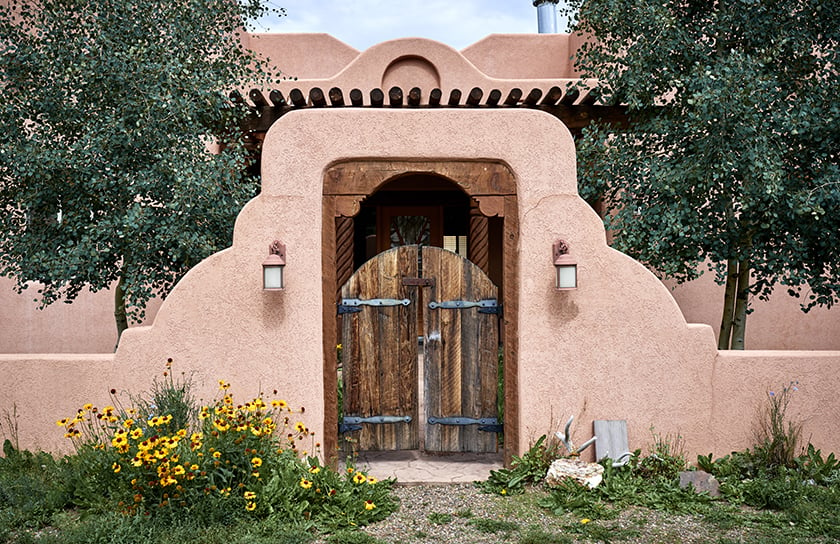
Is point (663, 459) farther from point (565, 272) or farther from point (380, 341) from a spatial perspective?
point (380, 341)

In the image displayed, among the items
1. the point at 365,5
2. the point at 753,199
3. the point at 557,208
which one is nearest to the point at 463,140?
the point at 557,208

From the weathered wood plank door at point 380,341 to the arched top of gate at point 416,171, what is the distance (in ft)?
2.28

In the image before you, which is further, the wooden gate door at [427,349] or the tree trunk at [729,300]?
the tree trunk at [729,300]

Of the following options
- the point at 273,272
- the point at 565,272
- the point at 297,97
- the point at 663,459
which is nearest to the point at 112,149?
the point at 297,97

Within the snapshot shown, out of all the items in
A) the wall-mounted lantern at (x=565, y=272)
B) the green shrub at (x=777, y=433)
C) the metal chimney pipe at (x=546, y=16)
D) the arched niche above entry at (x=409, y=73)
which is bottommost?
the green shrub at (x=777, y=433)

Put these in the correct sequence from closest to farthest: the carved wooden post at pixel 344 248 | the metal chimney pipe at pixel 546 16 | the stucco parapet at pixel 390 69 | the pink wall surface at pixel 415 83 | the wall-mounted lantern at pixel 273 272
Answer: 1. the wall-mounted lantern at pixel 273 272
2. the pink wall surface at pixel 415 83
3. the stucco parapet at pixel 390 69
4. the carved wooden post at pixel 344 248
5. the metal chimney pipe at pixel 546 16

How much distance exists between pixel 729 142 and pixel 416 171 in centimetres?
329

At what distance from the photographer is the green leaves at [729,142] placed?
20.4ft

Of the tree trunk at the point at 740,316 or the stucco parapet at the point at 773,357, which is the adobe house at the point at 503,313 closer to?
the stucco parapet at the point at 773,357

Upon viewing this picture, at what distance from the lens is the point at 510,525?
180 inches

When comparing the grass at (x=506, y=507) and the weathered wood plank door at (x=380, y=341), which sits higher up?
the weathered wood plank door at (x=380, y=341)

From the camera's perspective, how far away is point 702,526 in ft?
15.2

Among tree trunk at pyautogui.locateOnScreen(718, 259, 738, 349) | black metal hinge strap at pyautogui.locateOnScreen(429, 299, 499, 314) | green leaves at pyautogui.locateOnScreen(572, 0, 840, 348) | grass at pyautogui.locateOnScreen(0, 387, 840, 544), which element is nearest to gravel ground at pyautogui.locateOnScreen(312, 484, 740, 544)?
grass at pyautogui.locateOnScreen(0, 387, 840, 544)

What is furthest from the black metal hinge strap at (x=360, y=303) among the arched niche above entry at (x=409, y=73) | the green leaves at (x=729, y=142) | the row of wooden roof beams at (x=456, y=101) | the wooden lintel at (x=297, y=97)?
the arched niche above entry at (x=409, y=73)
